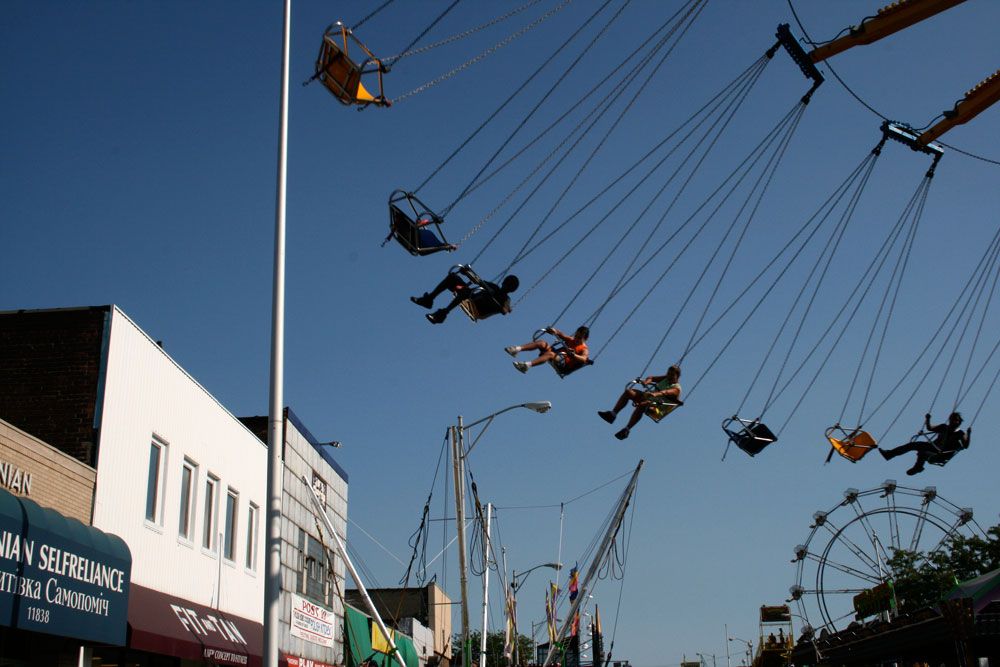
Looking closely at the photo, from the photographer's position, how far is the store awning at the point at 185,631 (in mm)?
17516

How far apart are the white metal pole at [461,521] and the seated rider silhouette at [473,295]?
8.30 metres

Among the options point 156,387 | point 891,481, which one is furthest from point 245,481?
point 891,481

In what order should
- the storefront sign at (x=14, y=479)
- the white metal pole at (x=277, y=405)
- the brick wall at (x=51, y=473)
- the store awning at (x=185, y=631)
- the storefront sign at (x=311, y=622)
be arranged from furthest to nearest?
the storefront sign at (x=311, y=622) < the store awning at (x=185, y=631) < the brick wall at (x=51, y=473) < the storefront sign at (x=14, y=479) < the white metal pole at (x=277, y=405)

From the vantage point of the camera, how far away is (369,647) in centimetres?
2936

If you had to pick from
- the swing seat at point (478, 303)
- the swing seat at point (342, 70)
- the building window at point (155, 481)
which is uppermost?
the swing seat at point (342, 70)

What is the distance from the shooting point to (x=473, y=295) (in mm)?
17484

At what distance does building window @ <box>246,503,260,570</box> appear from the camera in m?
25.6

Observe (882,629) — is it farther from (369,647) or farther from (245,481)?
(245,481)

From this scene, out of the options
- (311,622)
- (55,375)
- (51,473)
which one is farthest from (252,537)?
(51,473)

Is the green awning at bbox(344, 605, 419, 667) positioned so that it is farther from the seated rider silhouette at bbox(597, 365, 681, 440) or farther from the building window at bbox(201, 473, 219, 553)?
the seated rider silhouette at bbox(597, 365, 681, 440)

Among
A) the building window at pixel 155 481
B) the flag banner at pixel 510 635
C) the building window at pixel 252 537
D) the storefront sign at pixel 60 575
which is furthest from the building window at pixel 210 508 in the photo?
the flag banner at pixel 510 635

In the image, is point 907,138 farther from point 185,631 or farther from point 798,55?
point 185,631

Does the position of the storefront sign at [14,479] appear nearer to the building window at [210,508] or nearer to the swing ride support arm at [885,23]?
the building window at [210,508]

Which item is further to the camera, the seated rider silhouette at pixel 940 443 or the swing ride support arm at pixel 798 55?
the seated rider silhouette at pixel 940 443
